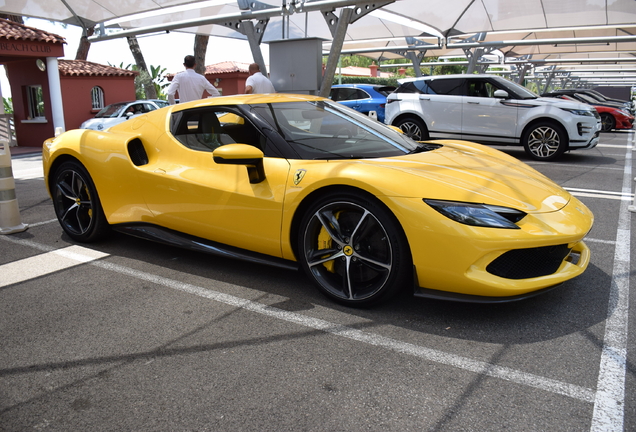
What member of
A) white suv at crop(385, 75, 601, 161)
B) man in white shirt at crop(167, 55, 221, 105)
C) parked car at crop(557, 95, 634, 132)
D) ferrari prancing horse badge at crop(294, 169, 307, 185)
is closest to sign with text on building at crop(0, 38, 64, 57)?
man in white shirt at crop(167, 55, 221, 105)

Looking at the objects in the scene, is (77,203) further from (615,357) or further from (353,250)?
(615,357)

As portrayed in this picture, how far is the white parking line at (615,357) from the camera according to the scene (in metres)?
2.06

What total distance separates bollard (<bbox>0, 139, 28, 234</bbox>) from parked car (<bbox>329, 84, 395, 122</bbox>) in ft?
34.3

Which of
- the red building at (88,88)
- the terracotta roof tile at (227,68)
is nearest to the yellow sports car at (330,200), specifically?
the red building at (88,88)

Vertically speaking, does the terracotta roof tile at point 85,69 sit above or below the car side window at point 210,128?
above

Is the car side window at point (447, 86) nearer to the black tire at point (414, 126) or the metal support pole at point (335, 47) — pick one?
the black tire at point (414, 126)

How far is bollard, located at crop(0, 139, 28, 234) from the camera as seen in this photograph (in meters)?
4.89

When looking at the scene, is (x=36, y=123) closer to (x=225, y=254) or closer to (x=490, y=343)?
(x=225, y=254)

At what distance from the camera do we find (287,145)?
3402 millimetres

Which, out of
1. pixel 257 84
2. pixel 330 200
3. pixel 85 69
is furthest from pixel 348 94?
pixel 330 200

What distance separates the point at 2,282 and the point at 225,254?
1609 mm

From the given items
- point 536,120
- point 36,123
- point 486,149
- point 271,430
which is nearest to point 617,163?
point 536,120

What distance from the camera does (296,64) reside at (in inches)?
366

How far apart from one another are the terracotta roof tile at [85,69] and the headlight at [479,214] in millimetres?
20178
